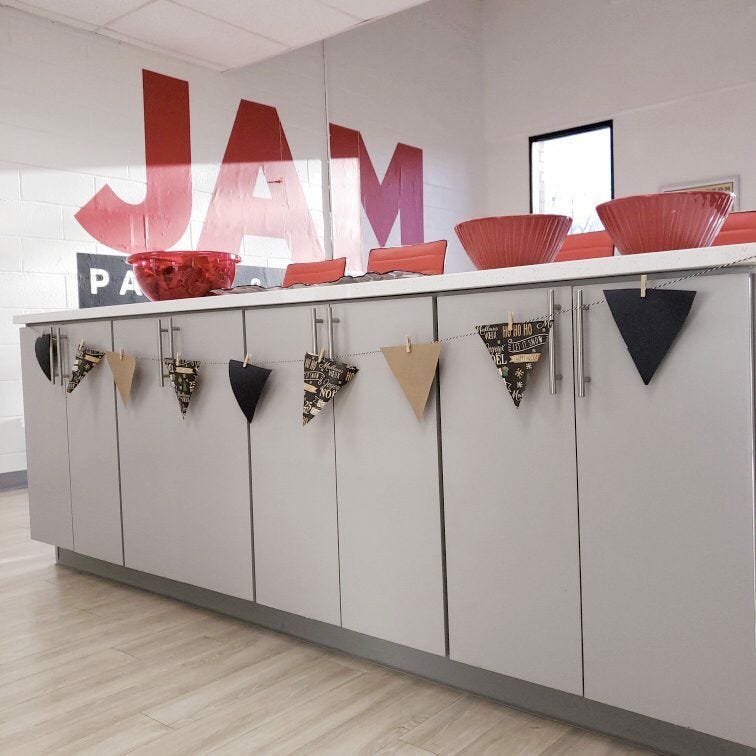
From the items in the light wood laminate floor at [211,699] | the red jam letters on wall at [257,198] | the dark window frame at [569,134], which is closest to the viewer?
the light wood laminate floor at [211,699]

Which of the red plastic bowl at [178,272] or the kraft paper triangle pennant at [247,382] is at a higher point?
the red plastic bowl at [178,272]

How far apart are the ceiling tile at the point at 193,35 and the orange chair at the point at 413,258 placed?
188 cm

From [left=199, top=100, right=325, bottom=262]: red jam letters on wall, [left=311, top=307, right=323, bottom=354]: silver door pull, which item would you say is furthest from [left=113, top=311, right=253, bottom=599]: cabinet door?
[left=199, top=100, right=325, bottom=262]: red jam letters on wall

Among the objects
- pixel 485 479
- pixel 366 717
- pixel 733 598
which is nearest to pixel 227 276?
pixel 485 479

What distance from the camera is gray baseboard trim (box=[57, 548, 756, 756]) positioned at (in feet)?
4.74

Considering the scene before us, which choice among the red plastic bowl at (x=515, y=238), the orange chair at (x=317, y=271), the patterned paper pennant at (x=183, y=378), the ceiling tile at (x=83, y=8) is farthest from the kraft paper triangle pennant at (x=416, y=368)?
the ceiling tile at (x=83, y=8)

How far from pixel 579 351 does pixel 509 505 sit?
35cm

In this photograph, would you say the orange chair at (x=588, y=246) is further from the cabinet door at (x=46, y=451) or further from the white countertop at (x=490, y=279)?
the cabinet door at (x=46, y=451)

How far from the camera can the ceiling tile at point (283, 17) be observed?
4238 millimetres

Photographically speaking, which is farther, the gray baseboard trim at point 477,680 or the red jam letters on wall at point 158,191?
the red jam letters on wall at point 158,191

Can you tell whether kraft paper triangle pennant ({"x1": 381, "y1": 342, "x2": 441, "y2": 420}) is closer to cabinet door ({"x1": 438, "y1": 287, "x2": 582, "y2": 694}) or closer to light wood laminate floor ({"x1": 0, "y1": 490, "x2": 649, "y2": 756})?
cabinet door ({"x1": 438, "y1": 287, "x2": 582, "y2": 694})

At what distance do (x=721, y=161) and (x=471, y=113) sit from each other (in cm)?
227

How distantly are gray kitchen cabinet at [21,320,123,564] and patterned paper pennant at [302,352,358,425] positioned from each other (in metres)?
0.92

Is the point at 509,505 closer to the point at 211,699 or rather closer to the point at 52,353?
the point at 211,699
